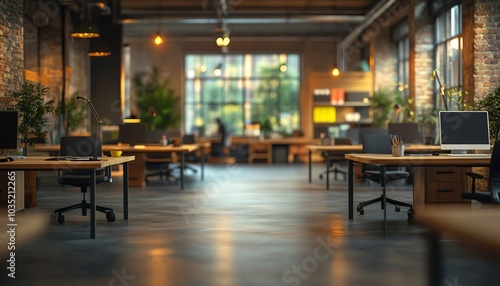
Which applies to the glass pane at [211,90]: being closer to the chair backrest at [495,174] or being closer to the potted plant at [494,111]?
the potted plant at [494,111]

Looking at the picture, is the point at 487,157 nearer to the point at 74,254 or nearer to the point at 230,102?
the point at 74,254

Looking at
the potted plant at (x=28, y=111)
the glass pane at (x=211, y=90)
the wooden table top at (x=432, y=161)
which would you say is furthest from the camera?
the glass pane at (x=211, y=90)

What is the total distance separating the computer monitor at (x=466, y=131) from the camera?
8.16 metres

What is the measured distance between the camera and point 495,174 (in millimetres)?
6797

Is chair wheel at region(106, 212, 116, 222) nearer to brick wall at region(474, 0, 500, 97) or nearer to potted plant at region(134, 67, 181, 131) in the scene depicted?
brick wall at region(474, 0, 500, 97)

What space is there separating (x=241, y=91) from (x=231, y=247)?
18.8 m

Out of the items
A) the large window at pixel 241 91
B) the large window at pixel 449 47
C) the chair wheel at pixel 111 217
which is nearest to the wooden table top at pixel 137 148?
the chair wheel at pixel 111 217

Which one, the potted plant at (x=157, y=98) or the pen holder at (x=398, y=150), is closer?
the pen holder at (x=398, y=150)

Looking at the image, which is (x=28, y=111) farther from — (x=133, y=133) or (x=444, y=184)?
(x=444, y=184)

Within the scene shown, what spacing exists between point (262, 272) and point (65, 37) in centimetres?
1265

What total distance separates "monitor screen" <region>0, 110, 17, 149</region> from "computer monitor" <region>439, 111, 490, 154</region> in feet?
14.8

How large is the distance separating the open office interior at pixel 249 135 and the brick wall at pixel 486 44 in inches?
0.9

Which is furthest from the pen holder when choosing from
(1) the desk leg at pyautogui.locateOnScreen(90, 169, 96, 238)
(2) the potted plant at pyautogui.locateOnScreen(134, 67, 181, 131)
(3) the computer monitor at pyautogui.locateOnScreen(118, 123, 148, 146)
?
(2) the potted plant at pyautogui.locateOnScreen(134, 67, 181, 131)

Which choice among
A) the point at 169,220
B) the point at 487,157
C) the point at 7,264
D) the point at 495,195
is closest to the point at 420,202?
the point at 487,157
